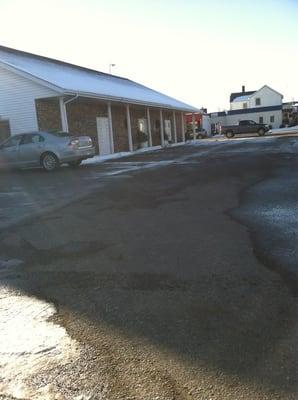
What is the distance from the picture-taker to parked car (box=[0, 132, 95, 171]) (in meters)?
16.7

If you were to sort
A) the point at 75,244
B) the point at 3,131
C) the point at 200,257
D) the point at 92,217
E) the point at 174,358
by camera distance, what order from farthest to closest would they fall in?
1. the point at 3,131
2. the point at 92,217
3. the point at 75,244
4. the point at 200,257
5. the point at 174,358

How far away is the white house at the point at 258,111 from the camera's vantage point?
6831cm

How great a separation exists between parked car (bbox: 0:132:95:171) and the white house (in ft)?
179

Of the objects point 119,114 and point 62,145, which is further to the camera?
point 119,114

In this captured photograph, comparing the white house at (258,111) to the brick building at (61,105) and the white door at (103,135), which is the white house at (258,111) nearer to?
the brick building at (61,105)

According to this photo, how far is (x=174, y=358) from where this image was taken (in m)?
3.03

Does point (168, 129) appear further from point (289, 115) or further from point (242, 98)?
point (242, 98)

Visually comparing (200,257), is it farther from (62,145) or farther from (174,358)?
(62,145)

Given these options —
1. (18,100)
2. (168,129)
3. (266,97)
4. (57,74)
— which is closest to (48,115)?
(18,100)

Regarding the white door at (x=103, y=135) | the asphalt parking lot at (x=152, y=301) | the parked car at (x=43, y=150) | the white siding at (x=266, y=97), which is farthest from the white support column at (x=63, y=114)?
the white siding at (x=266, y=97)

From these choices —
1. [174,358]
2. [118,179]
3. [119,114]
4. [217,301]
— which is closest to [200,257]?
[217,301]

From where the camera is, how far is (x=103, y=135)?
25.1 metres

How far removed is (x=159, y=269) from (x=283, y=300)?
141 cm

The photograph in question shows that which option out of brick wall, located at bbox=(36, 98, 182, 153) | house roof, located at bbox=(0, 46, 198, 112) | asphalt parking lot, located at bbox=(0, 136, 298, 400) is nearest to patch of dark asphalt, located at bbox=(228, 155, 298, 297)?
asphalt parking lot, located at bbox=(0, 136, 298, 400)
